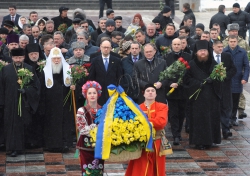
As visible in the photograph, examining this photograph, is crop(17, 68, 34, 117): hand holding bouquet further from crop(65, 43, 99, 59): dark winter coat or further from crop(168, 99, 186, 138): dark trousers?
crop(168, 99, 186, 138): dark trousers

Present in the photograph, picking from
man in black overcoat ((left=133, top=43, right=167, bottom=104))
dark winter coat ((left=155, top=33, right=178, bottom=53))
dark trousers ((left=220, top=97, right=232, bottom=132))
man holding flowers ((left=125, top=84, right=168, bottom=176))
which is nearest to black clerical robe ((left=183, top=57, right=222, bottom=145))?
man in black overcoat ((left=133, top=43, right=167, bottom=104))

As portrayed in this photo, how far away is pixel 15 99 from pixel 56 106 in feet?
2.80

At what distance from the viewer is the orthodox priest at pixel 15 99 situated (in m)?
14.2

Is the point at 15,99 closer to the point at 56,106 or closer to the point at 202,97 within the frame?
the point at 56,106

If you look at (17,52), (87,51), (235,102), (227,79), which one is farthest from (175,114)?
(17,52)

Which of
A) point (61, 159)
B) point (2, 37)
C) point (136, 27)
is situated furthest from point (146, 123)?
point (136, 27)

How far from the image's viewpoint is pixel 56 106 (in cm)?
1472

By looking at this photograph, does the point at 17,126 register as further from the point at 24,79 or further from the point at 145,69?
the point at 145,69

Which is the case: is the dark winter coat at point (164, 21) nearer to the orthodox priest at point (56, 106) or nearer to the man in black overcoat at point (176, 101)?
the man in black overcoat at point (176, 101)

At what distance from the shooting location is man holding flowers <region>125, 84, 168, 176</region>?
11203 mm

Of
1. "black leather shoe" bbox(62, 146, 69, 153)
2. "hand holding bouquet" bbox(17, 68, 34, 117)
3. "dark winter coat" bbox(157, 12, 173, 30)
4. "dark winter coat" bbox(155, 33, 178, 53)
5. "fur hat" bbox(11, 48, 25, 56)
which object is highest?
"dark winter coat" bbox(157, 12, 173, 30)

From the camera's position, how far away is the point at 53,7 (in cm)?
3316

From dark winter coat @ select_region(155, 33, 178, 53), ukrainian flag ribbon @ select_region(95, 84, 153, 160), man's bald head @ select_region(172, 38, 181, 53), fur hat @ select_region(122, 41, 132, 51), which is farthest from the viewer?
dark winter coat @ select_region(155, 33, 178, 53)

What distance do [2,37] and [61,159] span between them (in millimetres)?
4858
